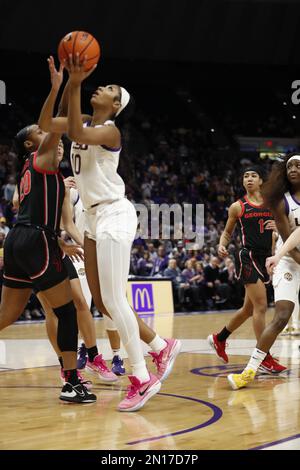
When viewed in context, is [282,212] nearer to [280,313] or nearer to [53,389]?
[280,313]

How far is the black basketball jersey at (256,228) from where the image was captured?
7.64 meters

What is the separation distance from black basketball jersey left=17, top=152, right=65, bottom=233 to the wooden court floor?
1.32 metres

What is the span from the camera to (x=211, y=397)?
5723 mm

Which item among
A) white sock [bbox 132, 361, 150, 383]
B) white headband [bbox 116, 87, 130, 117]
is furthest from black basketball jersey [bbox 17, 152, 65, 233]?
white sock [bbox 132, 361, 150, 383]

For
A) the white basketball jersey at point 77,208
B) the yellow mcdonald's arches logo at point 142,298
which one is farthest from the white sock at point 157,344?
the yellow mcdonald's arches logo at point 142,298

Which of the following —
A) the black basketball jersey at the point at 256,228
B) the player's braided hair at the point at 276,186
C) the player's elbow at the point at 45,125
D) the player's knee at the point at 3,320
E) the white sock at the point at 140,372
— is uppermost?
the player's elbow at the point at 45,125

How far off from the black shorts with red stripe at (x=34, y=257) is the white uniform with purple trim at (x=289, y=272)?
2.05 metres

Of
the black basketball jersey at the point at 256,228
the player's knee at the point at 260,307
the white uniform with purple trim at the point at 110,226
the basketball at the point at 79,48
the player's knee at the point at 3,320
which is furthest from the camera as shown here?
the black basketball jersey at the point at 256,228

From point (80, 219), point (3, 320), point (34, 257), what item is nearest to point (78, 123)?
point (34, 257)

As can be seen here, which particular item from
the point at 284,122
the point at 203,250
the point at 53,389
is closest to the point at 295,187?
the point at 53,389

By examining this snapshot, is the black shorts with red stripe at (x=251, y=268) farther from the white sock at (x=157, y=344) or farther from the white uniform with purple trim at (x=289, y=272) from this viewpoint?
the white sock at (x=157, y=344)

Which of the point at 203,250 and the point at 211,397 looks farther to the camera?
the point at 203,250

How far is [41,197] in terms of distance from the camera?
17.7 ft

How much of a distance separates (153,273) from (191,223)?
447 cm
